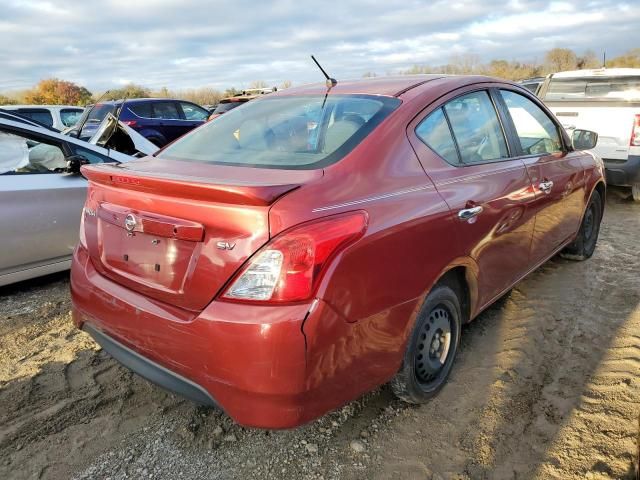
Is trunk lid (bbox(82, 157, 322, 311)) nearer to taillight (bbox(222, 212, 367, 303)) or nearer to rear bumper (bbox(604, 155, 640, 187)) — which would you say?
taillight (bbox(222, 212, 367, 303))

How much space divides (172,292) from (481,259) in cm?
161

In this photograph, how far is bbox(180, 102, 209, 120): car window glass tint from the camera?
12404 mm

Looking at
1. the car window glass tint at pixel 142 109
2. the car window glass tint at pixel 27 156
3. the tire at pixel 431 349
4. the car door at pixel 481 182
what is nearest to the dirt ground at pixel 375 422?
the tire at pixel 431 349

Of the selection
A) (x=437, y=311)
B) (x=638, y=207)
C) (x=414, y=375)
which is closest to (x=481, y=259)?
(x=437, y=311)

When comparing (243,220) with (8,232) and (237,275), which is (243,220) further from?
(8,232)

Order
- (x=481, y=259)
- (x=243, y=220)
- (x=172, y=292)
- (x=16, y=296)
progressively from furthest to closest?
(x=16, y=296), (x=481, y=259), (x=172, y=292), (x=243, y=220)

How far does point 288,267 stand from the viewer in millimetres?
1744

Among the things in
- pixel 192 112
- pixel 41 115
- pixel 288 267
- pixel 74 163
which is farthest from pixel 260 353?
pixel 41 115

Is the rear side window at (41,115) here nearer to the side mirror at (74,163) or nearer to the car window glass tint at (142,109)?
the car window glass tint at (142,109)

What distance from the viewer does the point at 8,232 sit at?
3.67 metres

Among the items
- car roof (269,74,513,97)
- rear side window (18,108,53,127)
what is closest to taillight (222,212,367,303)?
car roof (269,74,513,97)

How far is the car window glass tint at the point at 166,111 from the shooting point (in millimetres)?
11484

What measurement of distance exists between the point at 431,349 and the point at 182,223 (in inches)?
55.0

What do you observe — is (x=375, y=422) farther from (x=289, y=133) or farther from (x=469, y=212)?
(x=289, y=133)
